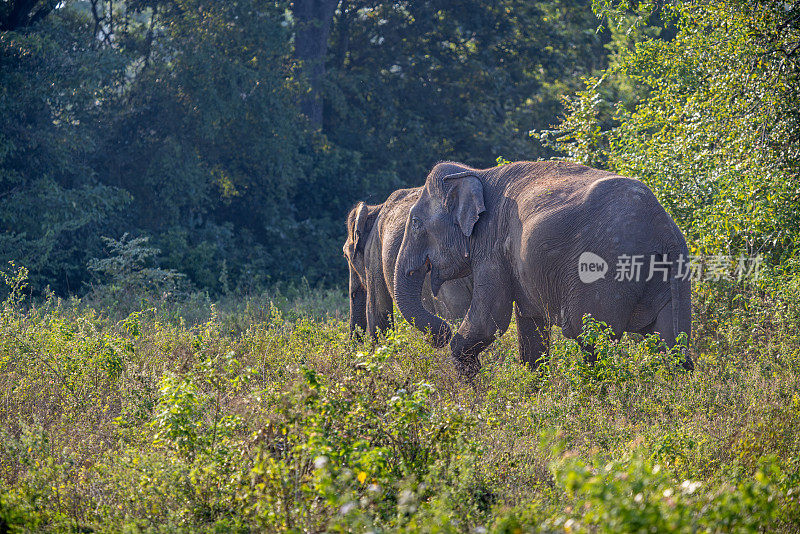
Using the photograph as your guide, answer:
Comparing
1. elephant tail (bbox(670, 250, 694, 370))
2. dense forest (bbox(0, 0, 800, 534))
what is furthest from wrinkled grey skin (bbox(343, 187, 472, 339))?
elephant tail (bbox(670, 250, 694, 370))

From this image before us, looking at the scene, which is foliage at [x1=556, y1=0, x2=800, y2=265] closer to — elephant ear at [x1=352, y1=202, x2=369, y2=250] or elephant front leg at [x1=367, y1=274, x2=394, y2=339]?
elephant ear at [x1=352, y1=202, x2=369, y2=250]

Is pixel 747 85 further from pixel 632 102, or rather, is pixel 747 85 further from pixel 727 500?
pixel 632 102

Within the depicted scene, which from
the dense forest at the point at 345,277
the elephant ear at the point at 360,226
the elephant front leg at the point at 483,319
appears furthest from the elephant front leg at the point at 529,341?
the elephant ear at the point at 360,226

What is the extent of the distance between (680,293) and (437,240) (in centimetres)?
264

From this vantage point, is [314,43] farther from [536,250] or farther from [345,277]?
→ [536,250]

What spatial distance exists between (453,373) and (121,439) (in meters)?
2.92

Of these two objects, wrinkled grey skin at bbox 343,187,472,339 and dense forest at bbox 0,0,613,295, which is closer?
wrinkled grey skin at bbox 343,187,472,339

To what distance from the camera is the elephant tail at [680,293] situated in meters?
6.53

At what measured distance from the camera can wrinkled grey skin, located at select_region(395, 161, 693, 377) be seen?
6566 mm

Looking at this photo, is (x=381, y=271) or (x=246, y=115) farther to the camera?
(x=246, y=115)

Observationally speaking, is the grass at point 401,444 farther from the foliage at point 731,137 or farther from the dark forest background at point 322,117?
the dark forest background at point 322,117


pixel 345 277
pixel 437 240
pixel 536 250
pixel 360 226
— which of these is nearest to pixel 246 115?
pixel 345 277

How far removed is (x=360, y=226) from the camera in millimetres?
10586

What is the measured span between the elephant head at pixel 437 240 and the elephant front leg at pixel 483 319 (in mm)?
462
